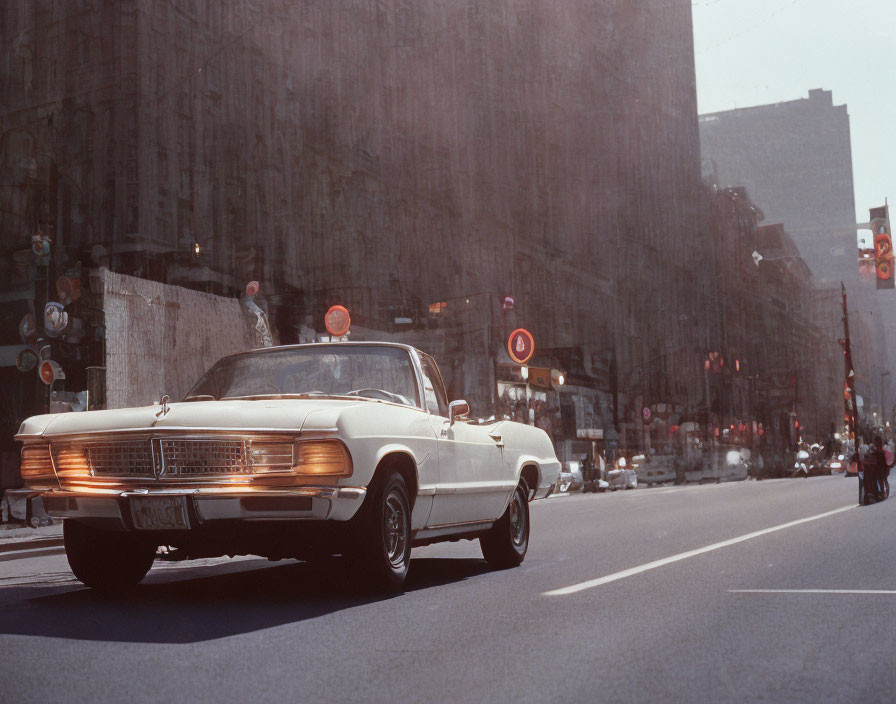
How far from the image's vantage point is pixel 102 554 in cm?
677

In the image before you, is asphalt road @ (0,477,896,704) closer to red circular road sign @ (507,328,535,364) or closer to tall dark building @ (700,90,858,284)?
red circular road sign @ (507,328,535,364)

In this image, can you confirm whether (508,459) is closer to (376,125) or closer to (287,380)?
(287,380)

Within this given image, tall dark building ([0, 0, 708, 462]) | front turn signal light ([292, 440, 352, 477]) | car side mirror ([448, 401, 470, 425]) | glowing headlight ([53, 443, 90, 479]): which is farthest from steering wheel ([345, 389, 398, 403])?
tall dark building ([0, 0, 708, 462])

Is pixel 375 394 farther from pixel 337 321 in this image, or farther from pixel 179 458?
pixel 337 321

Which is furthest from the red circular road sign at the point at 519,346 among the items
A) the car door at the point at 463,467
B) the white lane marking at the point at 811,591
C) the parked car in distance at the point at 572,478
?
the white lane marking at the point at 811,591

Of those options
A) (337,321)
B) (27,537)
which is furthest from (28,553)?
(337,321)

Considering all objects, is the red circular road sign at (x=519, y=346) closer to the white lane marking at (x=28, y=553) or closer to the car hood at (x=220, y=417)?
the white lane marking at (x=28, y=553)

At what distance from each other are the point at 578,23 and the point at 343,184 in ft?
143

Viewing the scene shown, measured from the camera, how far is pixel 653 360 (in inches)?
2975

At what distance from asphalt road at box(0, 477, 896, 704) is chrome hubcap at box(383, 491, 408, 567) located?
293mm

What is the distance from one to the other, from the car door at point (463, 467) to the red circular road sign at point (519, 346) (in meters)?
34.4

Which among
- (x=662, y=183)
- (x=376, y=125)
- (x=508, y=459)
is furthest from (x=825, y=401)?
(x=508, y=459)

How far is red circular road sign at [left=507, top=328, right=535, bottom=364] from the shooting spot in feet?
142

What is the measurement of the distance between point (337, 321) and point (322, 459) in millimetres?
23251
